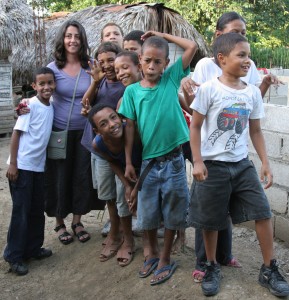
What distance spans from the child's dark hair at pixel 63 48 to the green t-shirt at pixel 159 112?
3.37ft

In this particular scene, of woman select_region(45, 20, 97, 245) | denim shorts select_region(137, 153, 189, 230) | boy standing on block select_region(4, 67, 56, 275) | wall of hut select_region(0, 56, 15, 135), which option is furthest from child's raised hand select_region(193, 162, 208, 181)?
wall of hut select_region(0, 56, 15, 135)

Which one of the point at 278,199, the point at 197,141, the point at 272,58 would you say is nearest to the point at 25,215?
the point at 197,141

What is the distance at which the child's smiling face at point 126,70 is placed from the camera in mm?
3039

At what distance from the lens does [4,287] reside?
362 cm

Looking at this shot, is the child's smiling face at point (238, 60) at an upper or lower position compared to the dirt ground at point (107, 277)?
upper

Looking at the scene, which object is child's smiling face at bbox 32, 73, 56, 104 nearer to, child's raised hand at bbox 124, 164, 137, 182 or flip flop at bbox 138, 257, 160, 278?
child's raised hand at bbox 124, 164, 137, 182

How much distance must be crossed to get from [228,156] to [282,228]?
6.59 ft

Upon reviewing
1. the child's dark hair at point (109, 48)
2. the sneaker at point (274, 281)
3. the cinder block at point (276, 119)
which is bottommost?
the sneaker at point (274, 281)

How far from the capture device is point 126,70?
306 centimetres

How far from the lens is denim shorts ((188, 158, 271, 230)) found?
2635 millimetres

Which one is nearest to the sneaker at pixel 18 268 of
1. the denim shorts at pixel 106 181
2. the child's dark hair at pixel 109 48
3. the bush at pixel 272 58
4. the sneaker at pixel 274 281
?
the denim shorts at pixel 106 181

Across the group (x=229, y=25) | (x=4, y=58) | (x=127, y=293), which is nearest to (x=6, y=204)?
(x=127, y=293)

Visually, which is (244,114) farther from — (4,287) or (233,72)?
(4,287)

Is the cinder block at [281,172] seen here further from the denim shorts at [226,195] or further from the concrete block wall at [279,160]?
the denim shorts at [226,195]
